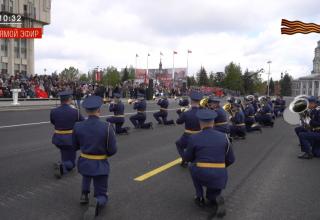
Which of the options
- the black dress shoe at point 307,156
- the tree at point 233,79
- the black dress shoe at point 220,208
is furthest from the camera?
the tree at point 233,79

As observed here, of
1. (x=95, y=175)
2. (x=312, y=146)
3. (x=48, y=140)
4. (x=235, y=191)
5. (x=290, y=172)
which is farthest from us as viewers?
(x=48, y=140)

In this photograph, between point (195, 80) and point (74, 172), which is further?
point (195, 80)

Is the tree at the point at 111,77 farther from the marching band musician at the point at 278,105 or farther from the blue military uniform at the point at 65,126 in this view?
the blue military uniform at the point at 65,126

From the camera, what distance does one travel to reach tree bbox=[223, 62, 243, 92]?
304 ft

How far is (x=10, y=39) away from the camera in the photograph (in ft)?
172

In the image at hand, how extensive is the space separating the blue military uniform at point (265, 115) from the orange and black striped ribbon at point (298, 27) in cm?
399

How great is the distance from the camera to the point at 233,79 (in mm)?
92875

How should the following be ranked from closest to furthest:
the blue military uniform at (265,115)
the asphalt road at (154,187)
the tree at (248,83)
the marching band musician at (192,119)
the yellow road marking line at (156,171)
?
1. the asphalt road at (154,187)
2. the yellow road marking line at (156,171)
3. the marching band musician at (192,119)
4. the blue military uniform at (265,115)
5. the tree at (248,83)

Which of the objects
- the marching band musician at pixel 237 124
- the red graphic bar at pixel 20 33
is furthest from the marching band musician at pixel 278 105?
the red graphic bar at pixel 20 33

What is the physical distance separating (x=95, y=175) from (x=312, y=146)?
7.32 metres

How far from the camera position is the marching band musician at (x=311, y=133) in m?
10.3

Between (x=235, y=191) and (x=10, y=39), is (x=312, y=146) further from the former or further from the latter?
(x=10, y=39)

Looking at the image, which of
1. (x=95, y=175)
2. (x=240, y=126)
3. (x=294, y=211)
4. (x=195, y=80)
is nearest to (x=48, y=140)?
(x=240, y=126)

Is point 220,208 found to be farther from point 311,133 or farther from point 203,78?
point 203,78
